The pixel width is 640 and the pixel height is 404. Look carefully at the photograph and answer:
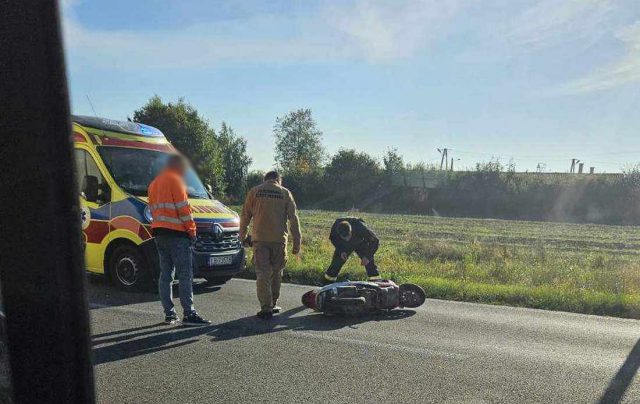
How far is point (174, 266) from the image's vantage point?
265 inches

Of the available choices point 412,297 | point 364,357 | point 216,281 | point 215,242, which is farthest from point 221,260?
point 364,357

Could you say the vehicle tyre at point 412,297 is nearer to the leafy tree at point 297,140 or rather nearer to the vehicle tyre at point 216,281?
the vehicle tyre at point 216,281

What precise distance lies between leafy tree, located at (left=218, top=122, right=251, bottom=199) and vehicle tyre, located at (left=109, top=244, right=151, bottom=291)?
38.7m

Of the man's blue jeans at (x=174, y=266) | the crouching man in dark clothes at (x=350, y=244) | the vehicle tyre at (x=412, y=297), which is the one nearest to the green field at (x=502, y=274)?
the crouching man in dark clothes at (x=350, y=244)

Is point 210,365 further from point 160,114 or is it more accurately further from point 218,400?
point 160,114

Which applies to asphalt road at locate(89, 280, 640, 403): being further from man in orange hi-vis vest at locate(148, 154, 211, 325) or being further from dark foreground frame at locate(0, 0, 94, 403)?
dark foreground frame at locate(0, 0, 94, 403)

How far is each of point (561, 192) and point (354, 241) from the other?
4912 centimetres

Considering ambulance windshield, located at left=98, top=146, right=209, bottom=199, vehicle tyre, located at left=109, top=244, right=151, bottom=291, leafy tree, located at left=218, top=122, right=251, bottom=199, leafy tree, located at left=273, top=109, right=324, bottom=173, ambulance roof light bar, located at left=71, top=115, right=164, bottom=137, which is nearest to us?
vehicle tyre, located at left=109, top=244, right=151, bottom=291

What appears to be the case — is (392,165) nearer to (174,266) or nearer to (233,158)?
(233,158)

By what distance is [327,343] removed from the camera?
5906 mm

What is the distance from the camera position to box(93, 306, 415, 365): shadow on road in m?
5.50

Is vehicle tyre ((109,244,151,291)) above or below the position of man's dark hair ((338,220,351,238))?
below

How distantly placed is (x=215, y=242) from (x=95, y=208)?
1.97 meters

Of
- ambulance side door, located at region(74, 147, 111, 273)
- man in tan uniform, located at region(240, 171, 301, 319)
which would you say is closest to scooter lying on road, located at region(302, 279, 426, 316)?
man in tan uniform, located at region(240, 171, 301, 319)
